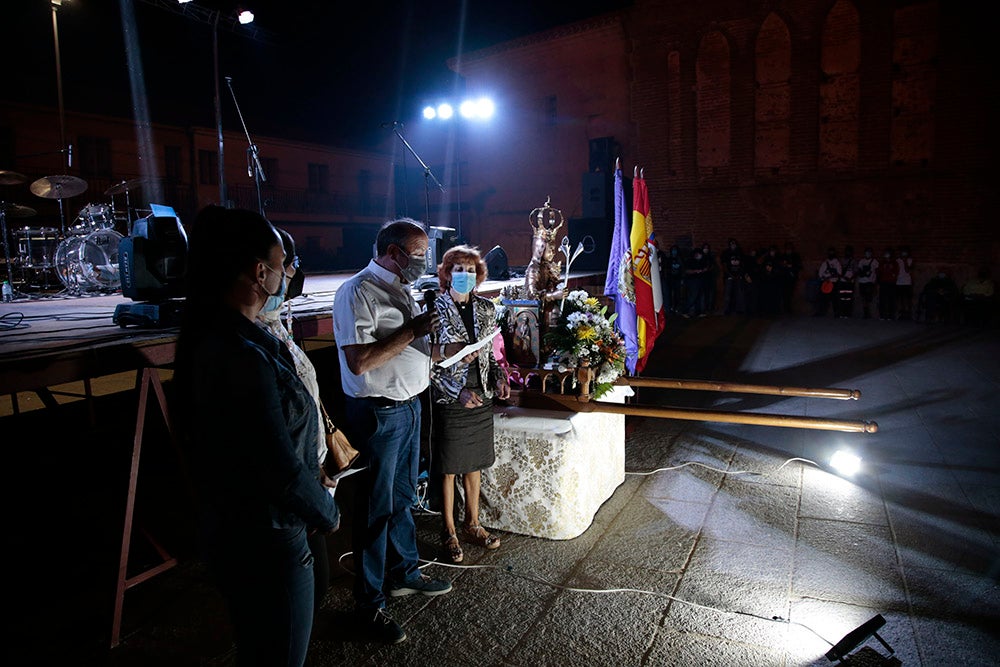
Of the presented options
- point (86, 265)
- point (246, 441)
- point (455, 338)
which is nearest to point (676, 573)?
point (455, 338)

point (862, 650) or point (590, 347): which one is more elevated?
point (590, 347)

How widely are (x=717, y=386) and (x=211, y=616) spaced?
3.59 meters

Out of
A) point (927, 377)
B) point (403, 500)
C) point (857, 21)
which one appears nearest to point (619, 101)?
point (857, 21)

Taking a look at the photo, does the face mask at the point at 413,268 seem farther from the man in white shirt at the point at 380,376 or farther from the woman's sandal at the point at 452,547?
the woman's sandal at the point at 452,547

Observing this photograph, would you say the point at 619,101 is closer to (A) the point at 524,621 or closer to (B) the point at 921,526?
(B) the point at 921,526

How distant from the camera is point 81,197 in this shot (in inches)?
899

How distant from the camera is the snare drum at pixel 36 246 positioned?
10.6m

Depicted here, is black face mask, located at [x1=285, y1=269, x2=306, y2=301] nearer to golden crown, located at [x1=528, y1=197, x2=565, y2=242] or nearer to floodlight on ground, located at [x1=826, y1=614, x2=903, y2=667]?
golden crown, located at [x1=528, y1=197, x2=565, y2=242]

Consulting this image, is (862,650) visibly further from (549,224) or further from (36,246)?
(36,246)

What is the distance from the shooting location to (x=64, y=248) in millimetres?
9398

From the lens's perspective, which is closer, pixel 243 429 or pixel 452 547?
pixel 243 429

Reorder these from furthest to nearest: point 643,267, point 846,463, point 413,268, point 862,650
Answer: point 643,267 → point 846,463 → point 413,268 → point 862,650

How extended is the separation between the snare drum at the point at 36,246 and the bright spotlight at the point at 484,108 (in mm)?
14501

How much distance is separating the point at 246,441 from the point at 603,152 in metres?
19.9
